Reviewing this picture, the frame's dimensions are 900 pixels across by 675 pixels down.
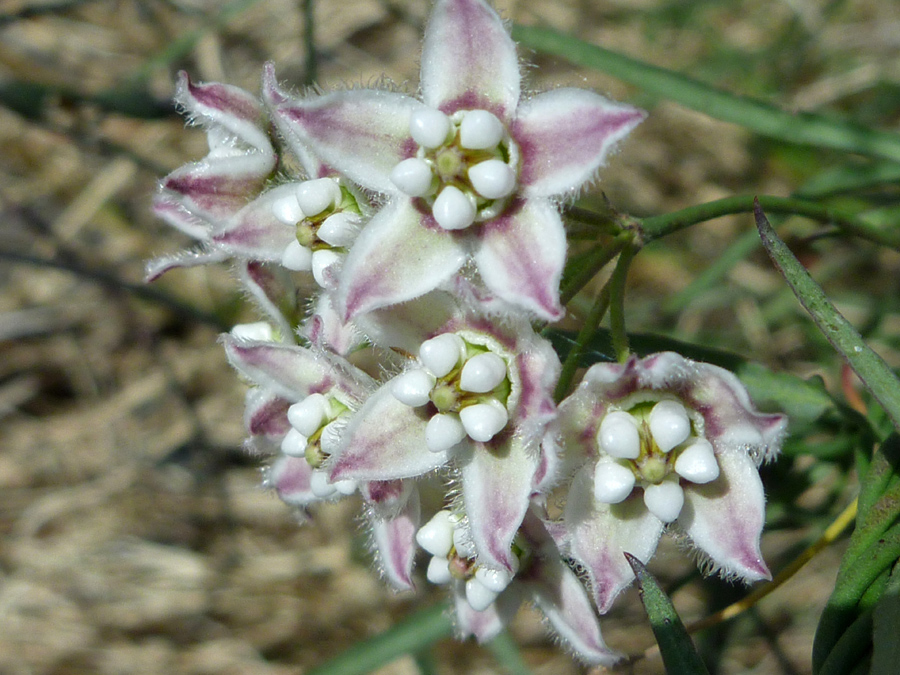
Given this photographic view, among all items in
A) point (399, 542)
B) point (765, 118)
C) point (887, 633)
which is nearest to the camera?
point (887, 633)

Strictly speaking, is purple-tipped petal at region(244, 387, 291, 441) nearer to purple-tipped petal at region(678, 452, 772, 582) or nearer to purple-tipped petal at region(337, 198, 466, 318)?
purple-tipped petal at region(337, 198, 466, 318)

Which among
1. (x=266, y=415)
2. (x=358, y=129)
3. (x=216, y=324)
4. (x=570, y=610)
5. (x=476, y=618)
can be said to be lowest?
(x=216, y=324)

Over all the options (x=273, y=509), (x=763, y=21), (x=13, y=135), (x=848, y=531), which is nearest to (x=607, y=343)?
(x=848, y=531)

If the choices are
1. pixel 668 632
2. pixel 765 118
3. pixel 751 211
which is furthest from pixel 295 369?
pixel 765 118

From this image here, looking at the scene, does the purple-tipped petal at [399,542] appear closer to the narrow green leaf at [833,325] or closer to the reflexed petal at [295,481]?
the reflexed petal at [295,481]

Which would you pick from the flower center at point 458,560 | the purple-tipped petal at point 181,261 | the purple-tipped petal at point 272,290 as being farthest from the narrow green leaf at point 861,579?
the purple-tipped petal at point 181,261

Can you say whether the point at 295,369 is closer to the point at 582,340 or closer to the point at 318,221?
the point at 318,221
